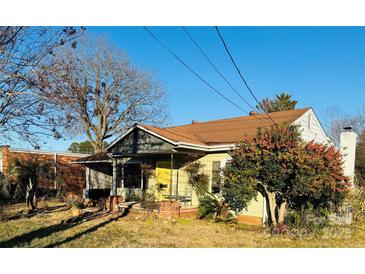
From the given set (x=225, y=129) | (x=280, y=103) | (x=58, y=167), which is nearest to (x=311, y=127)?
(x=225, y=129)

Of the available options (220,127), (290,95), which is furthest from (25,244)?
(290,95)

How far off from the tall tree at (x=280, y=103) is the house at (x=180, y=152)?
23183 mm

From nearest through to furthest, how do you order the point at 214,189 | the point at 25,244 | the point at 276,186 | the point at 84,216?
the point at 25,244, the point at 276,186, the point at 84,216, the point at 214,189

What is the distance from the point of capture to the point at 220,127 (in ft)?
62.8

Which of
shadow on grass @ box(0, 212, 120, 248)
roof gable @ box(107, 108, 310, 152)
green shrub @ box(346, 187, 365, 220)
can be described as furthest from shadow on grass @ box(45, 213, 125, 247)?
green shrub @ box(346, 187, 365, 220)

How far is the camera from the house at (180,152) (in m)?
14.8

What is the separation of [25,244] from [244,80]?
354 inches

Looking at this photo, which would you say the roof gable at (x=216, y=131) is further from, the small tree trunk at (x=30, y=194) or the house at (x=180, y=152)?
the small tree trunk at (x=30, y=194)

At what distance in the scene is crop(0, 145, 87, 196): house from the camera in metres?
23.3

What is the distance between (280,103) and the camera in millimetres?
43062

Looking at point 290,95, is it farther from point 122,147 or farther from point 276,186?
point 276,186

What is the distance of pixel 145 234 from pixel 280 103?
36.1m

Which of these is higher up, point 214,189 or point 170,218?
point 214,189

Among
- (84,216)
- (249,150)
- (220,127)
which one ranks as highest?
(220,127)
